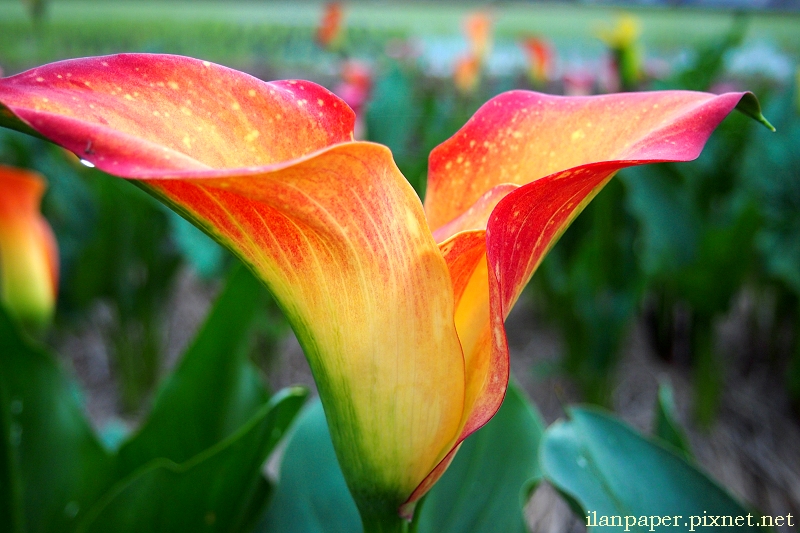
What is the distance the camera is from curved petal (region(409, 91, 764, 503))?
0.37 feet

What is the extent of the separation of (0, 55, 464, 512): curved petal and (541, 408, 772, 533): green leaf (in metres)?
0.11

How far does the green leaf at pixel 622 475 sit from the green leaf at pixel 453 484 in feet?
0.06

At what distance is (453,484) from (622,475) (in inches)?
2.4

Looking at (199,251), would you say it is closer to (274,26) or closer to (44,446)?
(44,446)

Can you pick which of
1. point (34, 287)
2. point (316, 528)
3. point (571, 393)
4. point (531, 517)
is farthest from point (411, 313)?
point (571, 393)

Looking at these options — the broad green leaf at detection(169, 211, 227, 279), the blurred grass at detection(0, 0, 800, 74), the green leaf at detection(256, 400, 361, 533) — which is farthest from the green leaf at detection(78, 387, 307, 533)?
the blurred grass at detection(0, 0, 800, 74)

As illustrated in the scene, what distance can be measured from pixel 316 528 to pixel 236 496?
29 mm

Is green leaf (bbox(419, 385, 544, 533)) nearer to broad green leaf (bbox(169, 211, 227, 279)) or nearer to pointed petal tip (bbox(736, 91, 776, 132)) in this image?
pointed petal tip (bbox(736, 91, 776, 132))

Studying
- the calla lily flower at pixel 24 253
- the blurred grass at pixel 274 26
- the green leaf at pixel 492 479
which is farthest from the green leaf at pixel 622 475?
the blurred grass at pixel 274 26

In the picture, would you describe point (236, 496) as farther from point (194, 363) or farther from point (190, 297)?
point (190, 297)

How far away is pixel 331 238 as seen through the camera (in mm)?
Result: 116

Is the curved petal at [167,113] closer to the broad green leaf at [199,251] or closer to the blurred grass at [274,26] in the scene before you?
the broad green leaf at [199,251]

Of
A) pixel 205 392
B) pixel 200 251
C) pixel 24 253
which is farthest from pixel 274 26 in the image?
pixel 205 392

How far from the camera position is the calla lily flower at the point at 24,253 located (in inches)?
13.6
